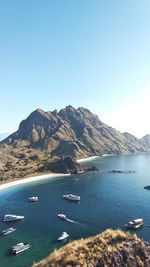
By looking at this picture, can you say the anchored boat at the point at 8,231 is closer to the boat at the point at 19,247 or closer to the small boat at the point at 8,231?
the small boat at the point at 8,231

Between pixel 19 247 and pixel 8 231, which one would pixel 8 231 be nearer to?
pixel 8 231

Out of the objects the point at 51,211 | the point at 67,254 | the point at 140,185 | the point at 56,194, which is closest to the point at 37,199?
the point at 56,194

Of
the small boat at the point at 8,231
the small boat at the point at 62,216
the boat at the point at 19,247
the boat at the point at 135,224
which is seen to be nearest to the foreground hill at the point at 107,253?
the boat at the point at 19,247

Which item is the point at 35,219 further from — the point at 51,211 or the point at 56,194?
the point at 56,194

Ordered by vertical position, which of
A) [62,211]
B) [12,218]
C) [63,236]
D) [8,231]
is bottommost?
[63,236]

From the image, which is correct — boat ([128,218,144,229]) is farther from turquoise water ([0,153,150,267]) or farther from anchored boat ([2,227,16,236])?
anchored boat ([2,227,16,236])

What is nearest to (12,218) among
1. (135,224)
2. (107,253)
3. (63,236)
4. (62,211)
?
(62,211)

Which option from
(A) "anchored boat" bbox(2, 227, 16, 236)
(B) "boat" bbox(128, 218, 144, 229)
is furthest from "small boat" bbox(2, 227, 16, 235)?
(B) "boat" bbox(128, 218, 144, 229)
